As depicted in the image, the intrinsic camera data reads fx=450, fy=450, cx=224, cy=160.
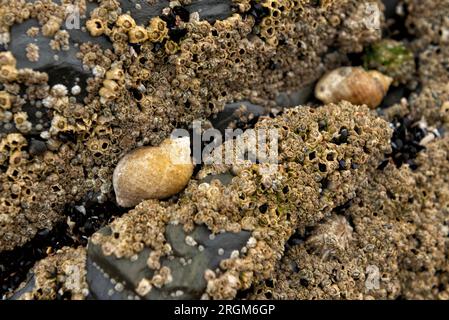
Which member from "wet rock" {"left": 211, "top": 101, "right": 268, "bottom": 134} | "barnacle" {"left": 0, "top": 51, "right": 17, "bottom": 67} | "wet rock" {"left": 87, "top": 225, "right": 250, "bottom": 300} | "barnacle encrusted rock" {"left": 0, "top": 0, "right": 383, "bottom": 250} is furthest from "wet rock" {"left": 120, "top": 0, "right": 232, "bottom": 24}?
"wet rock" {"left": 87, "top": 225, "right": 250, "bottom": 300}

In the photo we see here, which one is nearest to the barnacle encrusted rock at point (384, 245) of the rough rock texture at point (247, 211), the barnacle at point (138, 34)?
the rough rock texture at point (247, 211)

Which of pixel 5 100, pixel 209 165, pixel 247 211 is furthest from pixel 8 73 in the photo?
pixel 247 211

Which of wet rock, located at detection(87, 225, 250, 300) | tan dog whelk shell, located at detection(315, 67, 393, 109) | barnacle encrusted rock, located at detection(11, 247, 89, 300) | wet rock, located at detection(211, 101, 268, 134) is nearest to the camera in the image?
wet rock, located at detection(87, 225, 250, 300)

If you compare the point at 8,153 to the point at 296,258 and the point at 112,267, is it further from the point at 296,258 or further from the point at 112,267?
the point at 296,258

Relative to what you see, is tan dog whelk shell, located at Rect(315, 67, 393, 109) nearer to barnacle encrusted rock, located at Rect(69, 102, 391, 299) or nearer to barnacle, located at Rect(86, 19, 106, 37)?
barnacle encrusted rock, located at Rect(69, 102, 391, 299)

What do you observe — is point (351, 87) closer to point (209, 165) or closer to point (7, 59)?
point (209, 165)

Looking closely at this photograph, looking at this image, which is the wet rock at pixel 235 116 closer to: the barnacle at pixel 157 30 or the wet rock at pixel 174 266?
the barnacle at pixel 157 30
